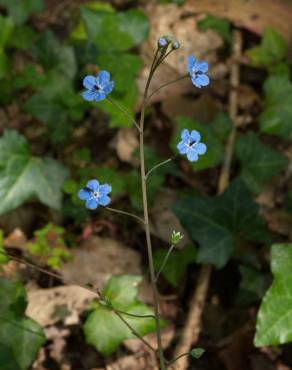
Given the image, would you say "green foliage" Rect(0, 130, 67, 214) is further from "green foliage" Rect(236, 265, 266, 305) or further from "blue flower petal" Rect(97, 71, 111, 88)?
"blue flower petal" Rect(97, 71, 111, 88)

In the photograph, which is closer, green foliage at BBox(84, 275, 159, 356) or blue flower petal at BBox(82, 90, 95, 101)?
blue flower petal at BBox(82, 90, 95, 101)

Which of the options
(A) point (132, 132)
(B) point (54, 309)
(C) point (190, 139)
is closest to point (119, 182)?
(A) point (132, 132)

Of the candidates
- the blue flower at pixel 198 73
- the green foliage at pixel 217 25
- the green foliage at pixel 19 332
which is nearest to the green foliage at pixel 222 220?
the green foliage at pixel 19 332

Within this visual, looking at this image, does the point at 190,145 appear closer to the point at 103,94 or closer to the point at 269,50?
the point at 103,94

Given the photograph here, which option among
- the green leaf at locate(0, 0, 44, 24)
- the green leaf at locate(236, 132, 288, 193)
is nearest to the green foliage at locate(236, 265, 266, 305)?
the green leaf at locate(236, 132, 288, 193)

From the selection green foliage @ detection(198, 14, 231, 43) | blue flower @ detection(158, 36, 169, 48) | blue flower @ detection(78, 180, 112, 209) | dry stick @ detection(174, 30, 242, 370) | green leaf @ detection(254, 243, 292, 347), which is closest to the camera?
blue flower @ detection(158, 36, 169, 48)

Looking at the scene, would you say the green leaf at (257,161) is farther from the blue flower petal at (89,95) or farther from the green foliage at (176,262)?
the blue flower petal at (89,95)
